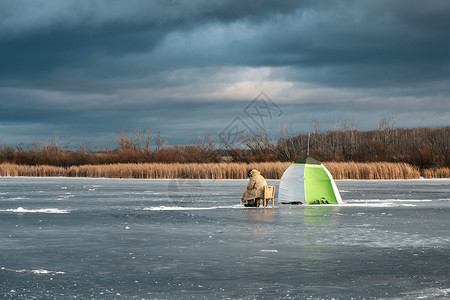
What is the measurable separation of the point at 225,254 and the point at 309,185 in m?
10.1

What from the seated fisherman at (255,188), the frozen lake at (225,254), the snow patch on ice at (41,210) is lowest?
the frozen lake at (225,254)

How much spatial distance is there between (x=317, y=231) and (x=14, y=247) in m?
5.31

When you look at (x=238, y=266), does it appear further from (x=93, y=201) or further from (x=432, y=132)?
(x=432, y=132)

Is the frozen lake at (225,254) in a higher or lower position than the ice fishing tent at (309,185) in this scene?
lower

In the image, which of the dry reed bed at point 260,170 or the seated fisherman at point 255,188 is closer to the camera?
the seated fisherman at point 255,188

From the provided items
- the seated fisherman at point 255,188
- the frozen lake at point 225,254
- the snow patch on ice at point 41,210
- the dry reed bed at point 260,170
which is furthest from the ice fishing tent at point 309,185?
the dry reed bed at point 260,170

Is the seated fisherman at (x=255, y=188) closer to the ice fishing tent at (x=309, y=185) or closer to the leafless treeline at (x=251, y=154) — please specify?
the ice fishing tent at (x=309, y=185)

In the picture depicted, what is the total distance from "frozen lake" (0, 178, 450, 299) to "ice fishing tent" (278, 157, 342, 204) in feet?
7.79

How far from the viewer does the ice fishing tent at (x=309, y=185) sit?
60.4 ft

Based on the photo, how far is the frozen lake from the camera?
6410 millimetres

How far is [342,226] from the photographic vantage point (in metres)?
12.3

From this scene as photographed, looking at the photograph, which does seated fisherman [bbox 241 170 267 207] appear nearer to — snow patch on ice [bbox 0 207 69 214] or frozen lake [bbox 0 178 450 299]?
frozen lake [bbox 0 178 450 299]

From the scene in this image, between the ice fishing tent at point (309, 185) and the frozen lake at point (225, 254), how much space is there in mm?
2374

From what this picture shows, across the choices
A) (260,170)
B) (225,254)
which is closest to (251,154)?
(260,170)
